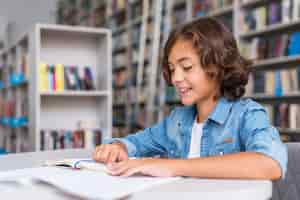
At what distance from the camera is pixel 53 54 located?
314 centimetres

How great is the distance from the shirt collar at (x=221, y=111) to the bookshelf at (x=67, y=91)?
6.57ft

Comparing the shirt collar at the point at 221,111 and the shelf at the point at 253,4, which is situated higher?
the shelf at the point at 253,4

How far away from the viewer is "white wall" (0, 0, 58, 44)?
834 centimetres

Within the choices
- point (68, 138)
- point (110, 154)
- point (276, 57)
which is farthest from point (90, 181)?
point (276, 57)

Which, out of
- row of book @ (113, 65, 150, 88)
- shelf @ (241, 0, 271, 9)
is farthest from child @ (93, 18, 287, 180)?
row of book @ (113, 65, 150, 88)

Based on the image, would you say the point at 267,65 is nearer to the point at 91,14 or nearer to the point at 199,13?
the point at 199,13

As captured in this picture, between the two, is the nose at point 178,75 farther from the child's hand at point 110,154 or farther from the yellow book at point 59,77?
the yellow book at point 59,77

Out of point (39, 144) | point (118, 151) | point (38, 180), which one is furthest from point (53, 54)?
point (38, 180)

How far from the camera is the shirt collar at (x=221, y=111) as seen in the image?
1.08 meters

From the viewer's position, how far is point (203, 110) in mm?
1207

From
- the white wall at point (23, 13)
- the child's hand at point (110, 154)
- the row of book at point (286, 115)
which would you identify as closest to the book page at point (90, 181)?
the child's hand at point (110, 154)

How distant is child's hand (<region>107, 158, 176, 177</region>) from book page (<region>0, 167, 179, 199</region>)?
0.01 meters

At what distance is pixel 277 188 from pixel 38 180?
60cm

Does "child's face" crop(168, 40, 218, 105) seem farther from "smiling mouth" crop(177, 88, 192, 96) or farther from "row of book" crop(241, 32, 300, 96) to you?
"row of book" crop(241, 32, 300, 96)
